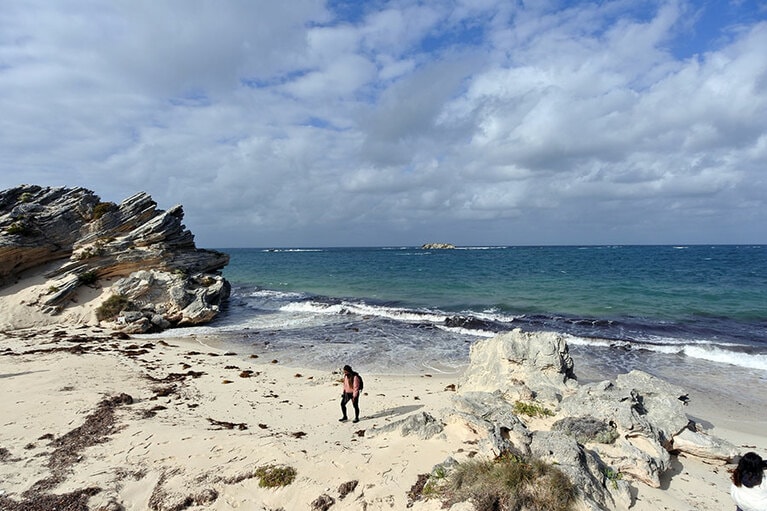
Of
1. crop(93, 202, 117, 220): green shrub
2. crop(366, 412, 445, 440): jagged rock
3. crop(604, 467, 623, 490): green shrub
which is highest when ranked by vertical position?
→ crop(93, 202, 117, 220): green shrub

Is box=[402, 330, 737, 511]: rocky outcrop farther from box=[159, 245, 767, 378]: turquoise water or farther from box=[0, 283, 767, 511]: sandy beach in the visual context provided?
box=[159, 245, 767, 378]: turquoise water

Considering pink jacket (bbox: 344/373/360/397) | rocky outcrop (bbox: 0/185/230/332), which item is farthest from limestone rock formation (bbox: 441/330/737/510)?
rocky outcrop (bbox: 0/185/230/332)

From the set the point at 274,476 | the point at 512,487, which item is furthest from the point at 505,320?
the point at 274,476

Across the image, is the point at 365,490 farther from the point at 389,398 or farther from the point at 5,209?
the point at 5,209

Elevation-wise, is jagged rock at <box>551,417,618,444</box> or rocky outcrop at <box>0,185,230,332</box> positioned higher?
rocky outcrop at <box>0,185,230,332</box>

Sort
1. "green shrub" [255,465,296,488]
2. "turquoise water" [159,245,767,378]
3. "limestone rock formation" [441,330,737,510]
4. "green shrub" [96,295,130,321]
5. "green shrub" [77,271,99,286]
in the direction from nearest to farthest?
"limestone rock formation" [441,330,737,510] < "green shrub" [255,465,296,488] < "turquoise water" [159,245,767,378] < "green shrub" [96,295,130,321] < "green shrub" [77,271,99,286]

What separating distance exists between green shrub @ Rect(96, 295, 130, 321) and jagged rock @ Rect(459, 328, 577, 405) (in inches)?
841

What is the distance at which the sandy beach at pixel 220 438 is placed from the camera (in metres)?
7.07

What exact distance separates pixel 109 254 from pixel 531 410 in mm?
27618

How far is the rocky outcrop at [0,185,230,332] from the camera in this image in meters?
24.1

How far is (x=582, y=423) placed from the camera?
862 cm

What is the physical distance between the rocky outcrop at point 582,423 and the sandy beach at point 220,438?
0.36 meters

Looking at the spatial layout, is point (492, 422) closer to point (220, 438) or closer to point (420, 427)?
point (420, 427)

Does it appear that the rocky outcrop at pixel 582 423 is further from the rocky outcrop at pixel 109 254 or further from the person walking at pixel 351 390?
the rocky outcrop at pixel 109 254
